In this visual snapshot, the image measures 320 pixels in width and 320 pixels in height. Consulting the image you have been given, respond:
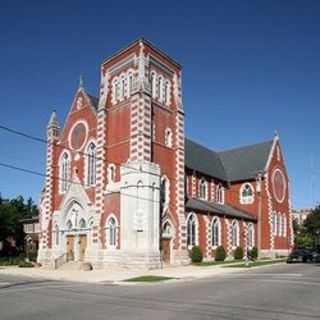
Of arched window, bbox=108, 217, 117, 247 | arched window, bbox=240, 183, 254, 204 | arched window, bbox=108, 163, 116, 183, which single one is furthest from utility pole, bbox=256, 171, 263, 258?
arched window, bbox=108, 217, 117, 247

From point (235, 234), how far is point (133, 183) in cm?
1833

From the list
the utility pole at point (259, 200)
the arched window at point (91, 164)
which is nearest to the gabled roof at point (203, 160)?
the utility pole at point (259, 200)

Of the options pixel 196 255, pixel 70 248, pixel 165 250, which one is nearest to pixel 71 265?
pixel 70 248

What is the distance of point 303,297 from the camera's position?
16.6 meters

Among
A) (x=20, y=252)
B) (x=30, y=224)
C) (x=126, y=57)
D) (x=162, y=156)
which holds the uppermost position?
(x=126, y=57)

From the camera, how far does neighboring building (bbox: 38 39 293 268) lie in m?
36.3

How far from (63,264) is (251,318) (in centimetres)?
3244

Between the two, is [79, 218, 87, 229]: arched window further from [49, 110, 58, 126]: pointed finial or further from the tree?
the tree

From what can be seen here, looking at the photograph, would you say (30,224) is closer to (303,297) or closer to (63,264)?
(63,264)

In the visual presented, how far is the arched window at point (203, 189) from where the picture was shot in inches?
1964

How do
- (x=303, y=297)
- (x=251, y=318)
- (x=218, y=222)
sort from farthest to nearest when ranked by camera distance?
(x=218, y=222) → (x=303, y=297) → (x=251, y=318)

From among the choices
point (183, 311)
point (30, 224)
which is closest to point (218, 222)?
point (30, 224)

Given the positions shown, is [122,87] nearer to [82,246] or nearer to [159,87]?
[159,87]

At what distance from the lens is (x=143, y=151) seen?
36688mm
